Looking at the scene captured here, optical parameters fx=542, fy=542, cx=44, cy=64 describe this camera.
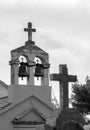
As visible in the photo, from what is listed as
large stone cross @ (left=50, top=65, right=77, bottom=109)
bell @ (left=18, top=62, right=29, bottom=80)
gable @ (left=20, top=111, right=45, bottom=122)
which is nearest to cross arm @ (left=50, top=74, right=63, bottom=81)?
large stone cross @ (left=50, top=65, right=77, bottom=109)

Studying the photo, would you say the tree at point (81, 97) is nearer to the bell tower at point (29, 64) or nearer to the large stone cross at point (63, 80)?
the bell tower at point (29, 64)

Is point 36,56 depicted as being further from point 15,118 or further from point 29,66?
point 15,118

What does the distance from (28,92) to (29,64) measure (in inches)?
51.1

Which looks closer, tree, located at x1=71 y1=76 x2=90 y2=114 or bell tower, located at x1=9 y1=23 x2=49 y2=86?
bell tower, located at x1=9 y1=23 x2=49 y2=86

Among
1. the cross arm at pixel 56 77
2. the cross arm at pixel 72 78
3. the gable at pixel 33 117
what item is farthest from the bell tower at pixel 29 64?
the cross arm at pixel 56 77

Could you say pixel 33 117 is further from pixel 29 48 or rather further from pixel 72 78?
pixel 72 78

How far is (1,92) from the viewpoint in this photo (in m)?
34.3

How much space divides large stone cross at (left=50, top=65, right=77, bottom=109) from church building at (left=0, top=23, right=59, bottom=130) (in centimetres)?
703

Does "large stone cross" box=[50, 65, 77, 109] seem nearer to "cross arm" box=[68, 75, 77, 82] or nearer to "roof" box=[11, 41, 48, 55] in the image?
"cross arm" box=[68, 75, 77, 82]

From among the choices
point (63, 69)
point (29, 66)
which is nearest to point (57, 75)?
point (63, 69)

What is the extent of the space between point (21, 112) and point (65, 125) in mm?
9029

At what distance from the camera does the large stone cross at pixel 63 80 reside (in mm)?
15656

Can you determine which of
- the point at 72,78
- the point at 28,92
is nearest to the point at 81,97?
the point at 28,92

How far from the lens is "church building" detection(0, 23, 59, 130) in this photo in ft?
77.4
